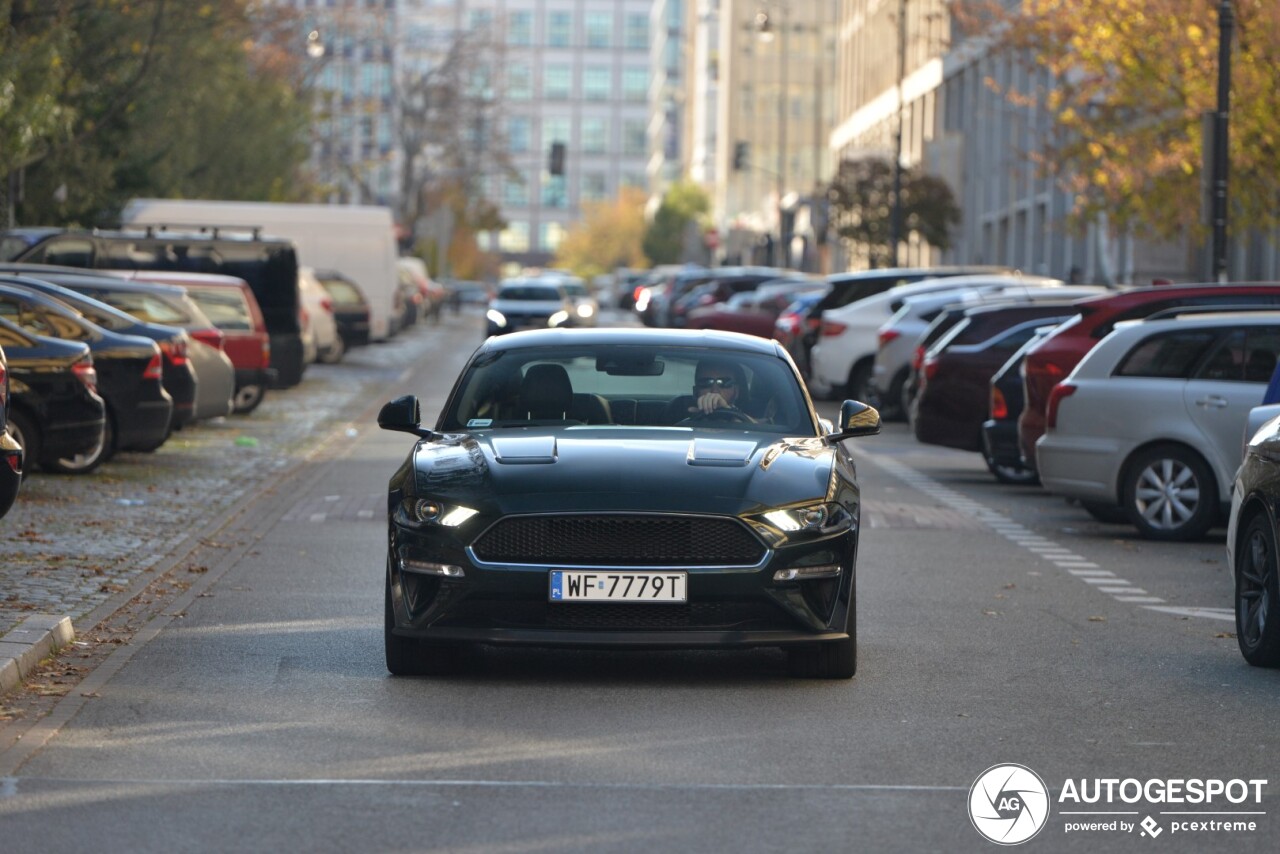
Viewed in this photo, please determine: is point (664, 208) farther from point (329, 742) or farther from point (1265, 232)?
point (329, 742)

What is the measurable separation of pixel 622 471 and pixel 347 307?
35.3 m

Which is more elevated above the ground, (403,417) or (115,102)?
(115,102)

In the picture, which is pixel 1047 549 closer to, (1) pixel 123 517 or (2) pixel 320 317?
(1) pixel 123 517

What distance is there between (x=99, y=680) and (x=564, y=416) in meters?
2.19

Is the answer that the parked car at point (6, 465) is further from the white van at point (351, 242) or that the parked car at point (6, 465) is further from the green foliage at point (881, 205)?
the green foliage at point (881, 205)

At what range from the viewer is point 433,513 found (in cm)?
919

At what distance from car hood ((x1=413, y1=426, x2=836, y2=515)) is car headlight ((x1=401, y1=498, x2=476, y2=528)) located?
35 mm

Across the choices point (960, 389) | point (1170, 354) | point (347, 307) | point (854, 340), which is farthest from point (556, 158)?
point (1170, 354)

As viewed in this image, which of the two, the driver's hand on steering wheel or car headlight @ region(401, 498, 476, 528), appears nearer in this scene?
car headlight @ region(401, 498, 476, 528)

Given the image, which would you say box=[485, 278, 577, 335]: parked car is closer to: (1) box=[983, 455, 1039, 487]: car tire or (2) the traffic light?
(2) the traffic light

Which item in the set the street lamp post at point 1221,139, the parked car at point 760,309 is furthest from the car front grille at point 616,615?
the parked car at point 760,309

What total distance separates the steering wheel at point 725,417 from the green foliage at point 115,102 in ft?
68.4

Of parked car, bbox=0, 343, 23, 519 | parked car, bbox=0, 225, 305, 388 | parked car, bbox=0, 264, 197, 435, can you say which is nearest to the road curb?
A: parked car, bbox=0, 343, 23, 519

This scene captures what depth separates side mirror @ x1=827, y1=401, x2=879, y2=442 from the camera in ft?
33.5
